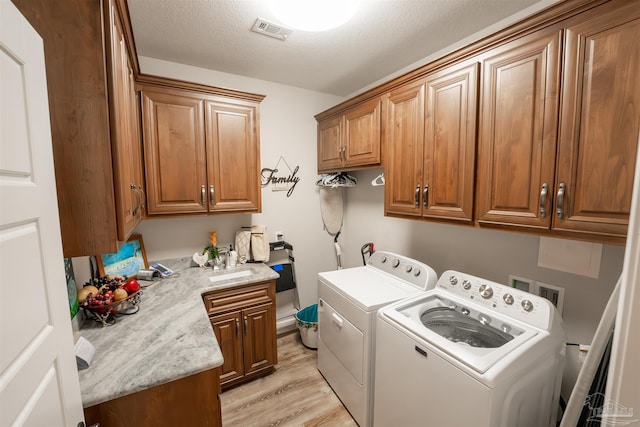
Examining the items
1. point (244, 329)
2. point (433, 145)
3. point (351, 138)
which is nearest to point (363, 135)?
point (351, 138)

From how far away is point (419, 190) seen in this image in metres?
1.75

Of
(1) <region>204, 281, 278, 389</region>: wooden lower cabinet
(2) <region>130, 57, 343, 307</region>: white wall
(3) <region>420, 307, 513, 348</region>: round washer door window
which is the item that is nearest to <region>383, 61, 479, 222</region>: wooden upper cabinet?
(3) <region>420, 307, 513, 348</region>: round washer door window

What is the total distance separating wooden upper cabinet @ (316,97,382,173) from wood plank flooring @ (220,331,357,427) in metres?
1.91

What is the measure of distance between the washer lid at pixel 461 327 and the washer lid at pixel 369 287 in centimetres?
12

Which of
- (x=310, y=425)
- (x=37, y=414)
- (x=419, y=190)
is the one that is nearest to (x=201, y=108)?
(x=419, y=190)

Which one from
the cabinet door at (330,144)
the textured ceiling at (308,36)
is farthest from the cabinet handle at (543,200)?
the cabinet door at (330,144)

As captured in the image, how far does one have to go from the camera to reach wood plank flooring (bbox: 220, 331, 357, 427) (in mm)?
1829

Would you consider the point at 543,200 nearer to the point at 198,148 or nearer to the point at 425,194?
the point at 425,194

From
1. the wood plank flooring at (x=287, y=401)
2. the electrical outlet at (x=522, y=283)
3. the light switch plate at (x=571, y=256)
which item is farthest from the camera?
the wood plank flooring at (x=287, y=401)

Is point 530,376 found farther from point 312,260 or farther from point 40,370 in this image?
point 312,260

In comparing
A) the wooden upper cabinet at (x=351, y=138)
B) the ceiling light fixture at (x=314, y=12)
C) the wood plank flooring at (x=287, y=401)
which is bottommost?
the wood plank flooring at (x=287, y=401)

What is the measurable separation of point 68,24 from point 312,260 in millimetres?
2611

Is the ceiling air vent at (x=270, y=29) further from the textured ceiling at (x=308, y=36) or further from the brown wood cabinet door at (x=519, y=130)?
the brown wood cabinet door at (x=519, y=130)

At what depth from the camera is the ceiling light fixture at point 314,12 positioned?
1356 millimetres
